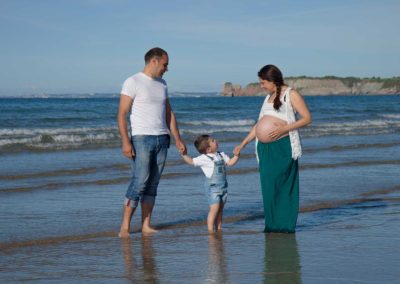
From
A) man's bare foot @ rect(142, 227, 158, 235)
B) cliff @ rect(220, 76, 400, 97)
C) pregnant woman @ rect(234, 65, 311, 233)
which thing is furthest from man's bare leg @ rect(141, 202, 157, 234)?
cliff @ rect(220, 76, 400, 97)

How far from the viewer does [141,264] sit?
220 inches

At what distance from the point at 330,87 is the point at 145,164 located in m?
161

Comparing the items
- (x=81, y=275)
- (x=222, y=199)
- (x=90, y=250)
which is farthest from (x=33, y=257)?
(x=222, y=199)

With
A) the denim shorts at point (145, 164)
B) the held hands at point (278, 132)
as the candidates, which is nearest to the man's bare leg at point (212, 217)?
the denim shorts at point (145, 164)

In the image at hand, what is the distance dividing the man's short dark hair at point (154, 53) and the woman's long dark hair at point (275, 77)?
0.92m

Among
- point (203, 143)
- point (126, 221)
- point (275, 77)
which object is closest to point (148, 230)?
point (126, 221)

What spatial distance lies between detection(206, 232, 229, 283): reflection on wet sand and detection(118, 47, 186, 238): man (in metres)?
0.84

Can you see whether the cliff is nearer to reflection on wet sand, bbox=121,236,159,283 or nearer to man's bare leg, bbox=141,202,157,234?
man's bare leg, bbox=141,202,157,234

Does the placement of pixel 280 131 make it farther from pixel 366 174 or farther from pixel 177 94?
pixel 177 94

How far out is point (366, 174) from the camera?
1230 cm

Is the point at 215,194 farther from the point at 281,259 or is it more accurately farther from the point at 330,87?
the point at 330,87

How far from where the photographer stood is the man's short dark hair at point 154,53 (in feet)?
22.1

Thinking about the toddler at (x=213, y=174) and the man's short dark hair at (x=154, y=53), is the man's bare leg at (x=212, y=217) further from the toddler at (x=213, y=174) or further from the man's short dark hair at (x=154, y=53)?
the man's short dark hair at (x=154, y=53)

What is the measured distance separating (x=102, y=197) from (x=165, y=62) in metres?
3.32
